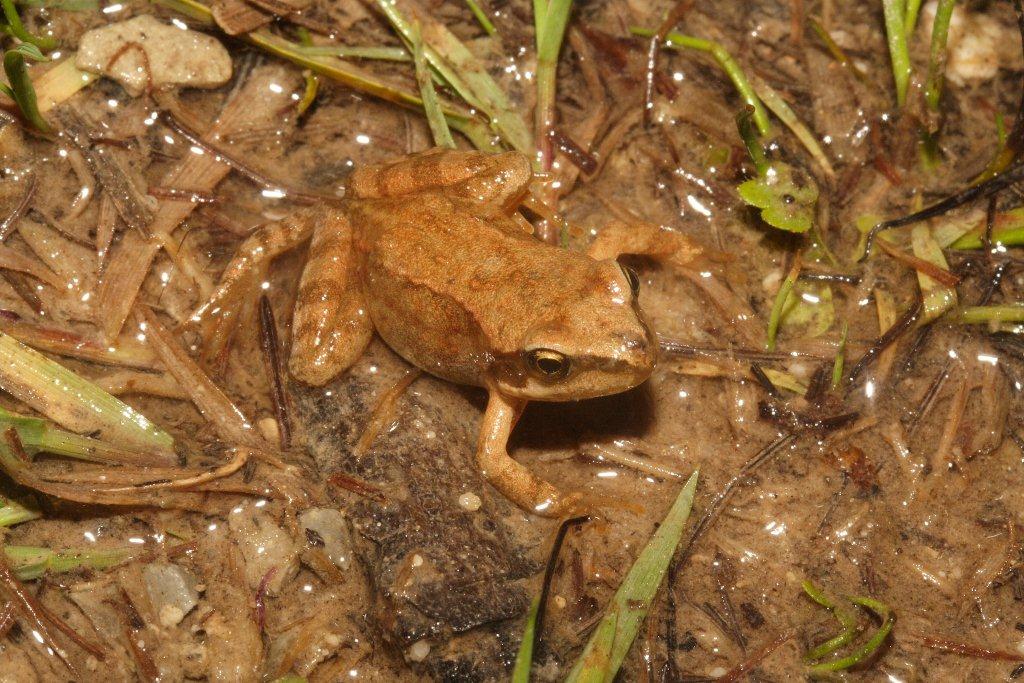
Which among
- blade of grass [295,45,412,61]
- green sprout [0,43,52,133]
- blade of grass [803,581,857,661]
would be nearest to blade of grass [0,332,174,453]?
green sprout [0,43,52,133]

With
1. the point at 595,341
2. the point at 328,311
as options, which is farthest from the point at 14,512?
the point at 595,341

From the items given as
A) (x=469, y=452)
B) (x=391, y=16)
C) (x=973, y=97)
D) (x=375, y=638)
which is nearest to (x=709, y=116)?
(x=973, y=97)

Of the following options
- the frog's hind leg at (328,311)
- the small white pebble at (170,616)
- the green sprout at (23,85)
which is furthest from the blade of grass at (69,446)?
the green sprout at (23,85)

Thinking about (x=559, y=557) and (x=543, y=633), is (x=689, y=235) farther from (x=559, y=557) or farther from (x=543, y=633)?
(x=543, y=633)

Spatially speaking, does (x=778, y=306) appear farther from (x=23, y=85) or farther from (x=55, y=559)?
(x=23, y=85)

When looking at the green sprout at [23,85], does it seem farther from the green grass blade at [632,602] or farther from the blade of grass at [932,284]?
the blade of grass at [932,284]

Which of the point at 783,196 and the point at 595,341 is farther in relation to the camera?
the point at 783,196

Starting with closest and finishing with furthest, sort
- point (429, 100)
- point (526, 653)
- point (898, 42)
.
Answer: point (526, 653) → point (429, 100) → point (898, 42)
